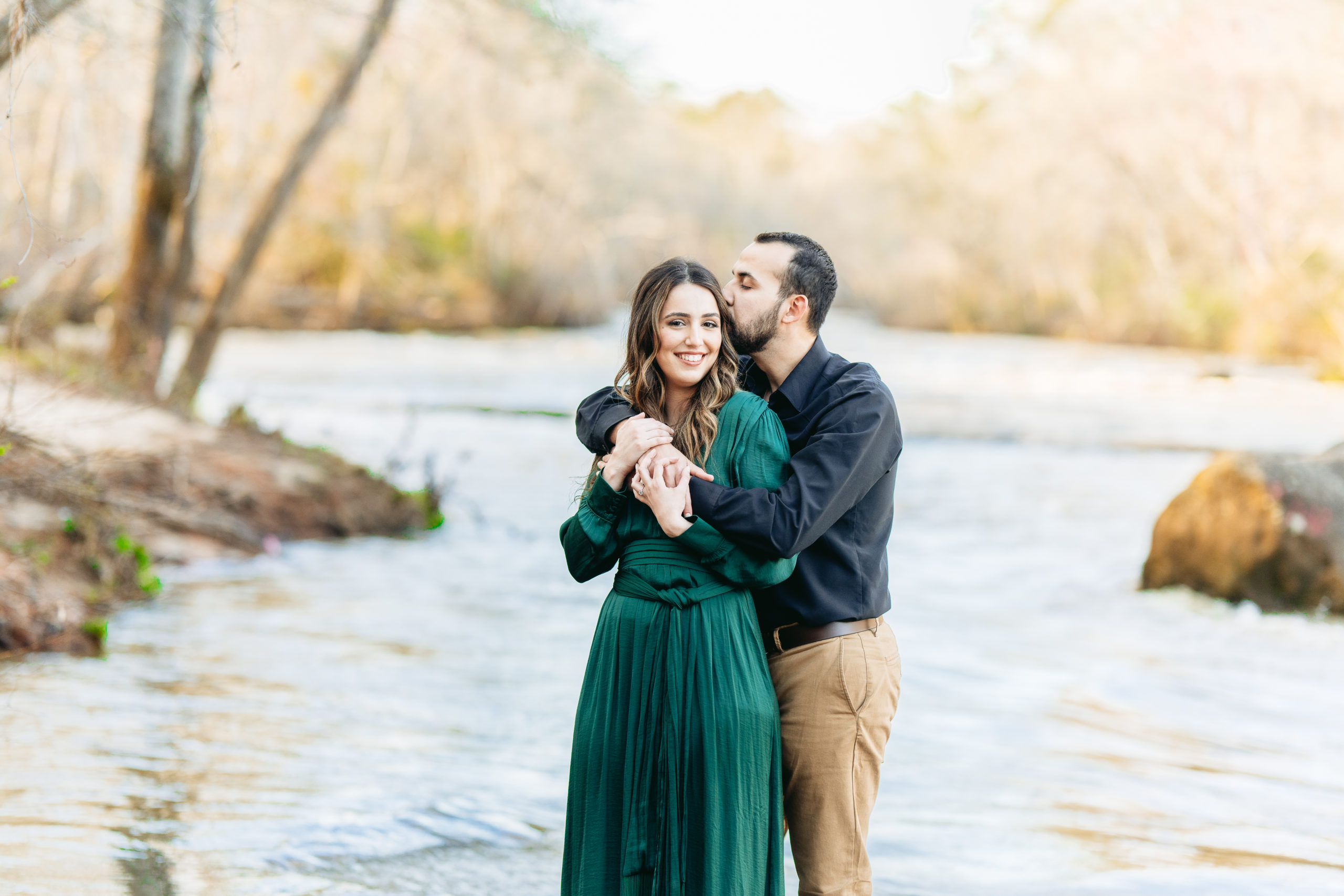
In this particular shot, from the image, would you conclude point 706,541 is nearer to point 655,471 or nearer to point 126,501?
point 655,471

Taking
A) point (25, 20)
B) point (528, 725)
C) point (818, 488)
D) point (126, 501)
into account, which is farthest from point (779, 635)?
point (126, 501)

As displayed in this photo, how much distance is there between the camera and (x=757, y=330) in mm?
2953

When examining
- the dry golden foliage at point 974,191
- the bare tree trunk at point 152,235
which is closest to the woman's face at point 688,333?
the bare tree trunk at point 152,235

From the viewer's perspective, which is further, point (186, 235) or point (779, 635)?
point (186, 235)

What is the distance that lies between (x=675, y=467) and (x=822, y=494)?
317mm

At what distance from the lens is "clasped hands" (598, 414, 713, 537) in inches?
103

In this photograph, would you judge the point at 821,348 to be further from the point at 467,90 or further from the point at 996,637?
the point at 467,90

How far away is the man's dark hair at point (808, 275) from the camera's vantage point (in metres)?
2.95

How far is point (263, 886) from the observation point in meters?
3.84

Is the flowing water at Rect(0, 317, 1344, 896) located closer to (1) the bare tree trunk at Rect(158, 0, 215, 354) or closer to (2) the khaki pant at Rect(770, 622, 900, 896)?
(2) the khaki pant at Rect(770, 622, 900, 896)

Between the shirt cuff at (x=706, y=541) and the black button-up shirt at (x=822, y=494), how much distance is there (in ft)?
0.08

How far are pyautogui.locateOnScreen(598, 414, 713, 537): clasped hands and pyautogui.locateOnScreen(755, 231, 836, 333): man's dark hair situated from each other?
486 millimetres

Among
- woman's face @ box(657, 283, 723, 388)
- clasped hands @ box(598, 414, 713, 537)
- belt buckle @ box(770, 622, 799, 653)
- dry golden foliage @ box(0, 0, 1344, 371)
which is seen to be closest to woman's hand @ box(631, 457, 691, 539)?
clasped hands @ box(598, 414, 713, 537)

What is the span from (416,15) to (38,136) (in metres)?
7.90
